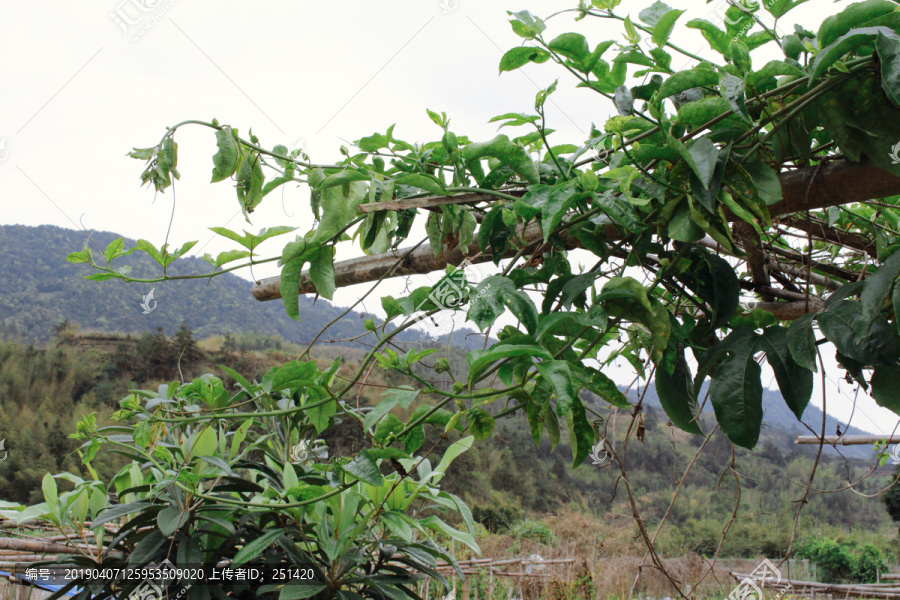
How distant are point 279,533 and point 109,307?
5891 mm

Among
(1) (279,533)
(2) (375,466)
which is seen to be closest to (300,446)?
(1) (279,533)

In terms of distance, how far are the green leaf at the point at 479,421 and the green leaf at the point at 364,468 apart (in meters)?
0.08

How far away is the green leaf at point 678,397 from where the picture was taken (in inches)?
17.7

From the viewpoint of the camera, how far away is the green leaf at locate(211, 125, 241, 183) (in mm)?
419

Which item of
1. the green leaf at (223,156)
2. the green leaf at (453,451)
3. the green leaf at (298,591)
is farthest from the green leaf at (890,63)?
the green leaf at (298,591)

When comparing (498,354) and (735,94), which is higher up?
(735,94)

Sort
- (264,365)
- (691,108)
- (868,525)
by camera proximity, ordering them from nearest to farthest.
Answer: (691,108) < (264,365) < (868,525)

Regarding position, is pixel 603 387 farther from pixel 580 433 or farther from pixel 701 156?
pixel 701 156

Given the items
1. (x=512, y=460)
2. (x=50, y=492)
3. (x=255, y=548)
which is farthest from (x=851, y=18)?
(x=512, y=460)

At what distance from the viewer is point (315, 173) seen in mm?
448

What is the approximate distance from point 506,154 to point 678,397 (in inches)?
9.7

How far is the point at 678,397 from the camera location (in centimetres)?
45

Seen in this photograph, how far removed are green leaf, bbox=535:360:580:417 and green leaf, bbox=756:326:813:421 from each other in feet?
0.58

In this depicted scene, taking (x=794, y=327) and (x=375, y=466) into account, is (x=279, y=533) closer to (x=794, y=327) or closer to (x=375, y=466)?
(x=375, y=466)
